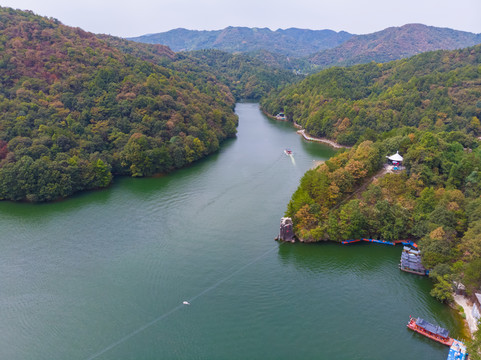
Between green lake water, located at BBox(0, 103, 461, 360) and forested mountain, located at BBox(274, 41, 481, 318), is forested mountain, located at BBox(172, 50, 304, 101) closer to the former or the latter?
forested mountain, located at BBox(274, 41, 481, 318)

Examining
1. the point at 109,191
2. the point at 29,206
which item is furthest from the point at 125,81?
the point at 29,206

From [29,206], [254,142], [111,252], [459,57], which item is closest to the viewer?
[111,252]

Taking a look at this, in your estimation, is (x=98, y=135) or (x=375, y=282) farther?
(x=98, y=135)

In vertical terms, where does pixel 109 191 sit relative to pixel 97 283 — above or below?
above

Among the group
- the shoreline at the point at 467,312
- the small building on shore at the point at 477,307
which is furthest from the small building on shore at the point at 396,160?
the small building on shore at the point at 477,307

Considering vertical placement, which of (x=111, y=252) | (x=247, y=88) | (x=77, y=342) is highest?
(x=247, y=88)

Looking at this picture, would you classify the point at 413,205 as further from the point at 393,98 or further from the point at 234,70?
the point at 234,70

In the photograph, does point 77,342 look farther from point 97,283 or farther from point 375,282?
point 375,282
